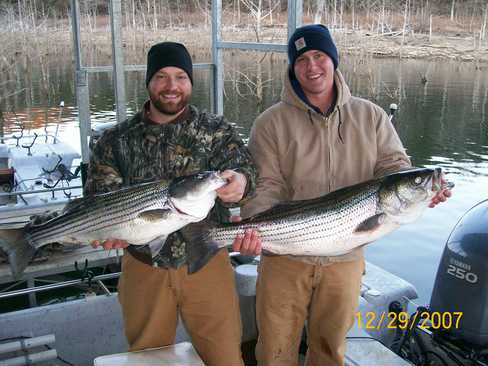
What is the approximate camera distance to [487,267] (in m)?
3.78

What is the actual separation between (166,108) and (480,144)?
1819 cm

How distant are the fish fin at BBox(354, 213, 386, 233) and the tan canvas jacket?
0.76ft

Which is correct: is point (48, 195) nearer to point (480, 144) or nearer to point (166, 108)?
point (166, 108)

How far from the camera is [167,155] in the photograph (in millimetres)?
3193

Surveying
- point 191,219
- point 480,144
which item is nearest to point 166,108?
point 191,219

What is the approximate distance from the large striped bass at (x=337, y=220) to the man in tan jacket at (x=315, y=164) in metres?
0.14

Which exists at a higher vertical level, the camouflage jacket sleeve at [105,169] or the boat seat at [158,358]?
the camouflage jacket sleeve at [105,169]

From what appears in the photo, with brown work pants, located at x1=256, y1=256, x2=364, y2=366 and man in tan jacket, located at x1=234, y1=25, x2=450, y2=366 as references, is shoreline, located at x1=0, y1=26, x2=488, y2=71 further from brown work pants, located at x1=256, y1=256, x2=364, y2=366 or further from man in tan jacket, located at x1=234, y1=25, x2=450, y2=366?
brown work pants, located at x1=256, y1=256, x2=364, y2=366

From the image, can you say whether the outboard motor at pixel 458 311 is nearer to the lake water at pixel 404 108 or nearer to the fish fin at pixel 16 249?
the fish fin at pixel 16 249

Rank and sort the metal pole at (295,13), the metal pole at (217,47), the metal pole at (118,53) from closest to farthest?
the metal pole at (295,13) → the metal pole at (118,53) → the metal pole at (217,47)

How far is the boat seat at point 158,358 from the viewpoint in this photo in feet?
9.29
